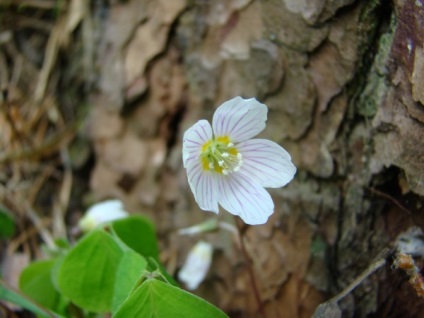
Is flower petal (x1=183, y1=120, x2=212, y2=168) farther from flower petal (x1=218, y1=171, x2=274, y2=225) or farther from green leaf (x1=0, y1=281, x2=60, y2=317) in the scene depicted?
green leaf (x1=0, y1=281, x2=60, y2=317)

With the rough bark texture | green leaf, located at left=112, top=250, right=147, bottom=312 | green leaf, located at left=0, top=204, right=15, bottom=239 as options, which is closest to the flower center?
the rough bark texture

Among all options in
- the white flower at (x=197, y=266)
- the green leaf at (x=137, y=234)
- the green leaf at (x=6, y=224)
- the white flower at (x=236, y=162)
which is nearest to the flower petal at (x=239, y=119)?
the white flower at (x=236, y=162)

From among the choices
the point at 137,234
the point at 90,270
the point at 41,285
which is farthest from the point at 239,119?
the point at 41,285

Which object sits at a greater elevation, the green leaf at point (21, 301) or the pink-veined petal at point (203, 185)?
the pink-veined petal at point (203, 185)

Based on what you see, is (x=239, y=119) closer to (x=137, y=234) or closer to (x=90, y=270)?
(x=137, y=234)

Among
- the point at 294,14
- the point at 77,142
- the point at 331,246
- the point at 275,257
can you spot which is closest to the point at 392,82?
the point at 294,14

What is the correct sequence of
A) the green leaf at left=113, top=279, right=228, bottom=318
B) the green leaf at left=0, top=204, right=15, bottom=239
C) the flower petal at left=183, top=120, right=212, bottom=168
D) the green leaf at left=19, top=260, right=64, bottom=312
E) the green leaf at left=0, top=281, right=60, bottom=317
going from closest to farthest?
the green leaf at left=113, top=279, right=228, bottom=318 → the flower petal at left=183, top=120, right=212, bottom=168 → the green leaf at left=0, top=281, right=60, bottom=317 → the green leaf at left=19, top=260, right=64, bottom=312 → the green leaf at left=0, top=204, right=15, bottom=239

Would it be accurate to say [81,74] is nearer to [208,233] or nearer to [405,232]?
[208,233]

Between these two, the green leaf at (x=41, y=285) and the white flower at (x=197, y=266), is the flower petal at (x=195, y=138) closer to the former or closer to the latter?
the white flower at (x=197, y=266)
